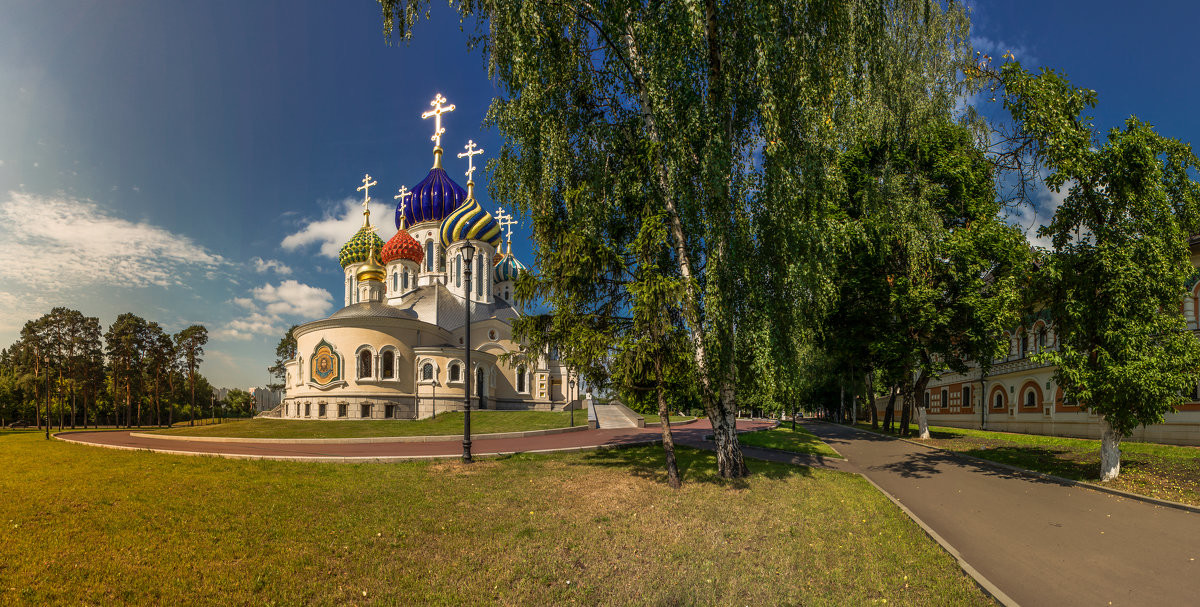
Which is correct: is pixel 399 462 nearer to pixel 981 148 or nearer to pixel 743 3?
pixel 743 3

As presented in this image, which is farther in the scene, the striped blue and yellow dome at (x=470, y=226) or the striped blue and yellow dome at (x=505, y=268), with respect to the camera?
the striped blue and yellow dome at (x=505, y=268)

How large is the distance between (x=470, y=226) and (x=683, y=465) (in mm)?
36590

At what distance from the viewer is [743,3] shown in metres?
11.0

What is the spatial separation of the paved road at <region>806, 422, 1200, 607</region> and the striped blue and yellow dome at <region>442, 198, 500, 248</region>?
127 feet

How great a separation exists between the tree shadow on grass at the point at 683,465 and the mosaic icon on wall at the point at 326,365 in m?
24.3

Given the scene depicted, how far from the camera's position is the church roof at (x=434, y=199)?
48.4 m

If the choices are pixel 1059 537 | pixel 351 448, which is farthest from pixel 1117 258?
pixel 351 448

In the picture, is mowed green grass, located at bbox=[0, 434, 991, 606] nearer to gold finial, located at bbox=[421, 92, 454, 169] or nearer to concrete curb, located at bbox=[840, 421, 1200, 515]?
concrete curb, located at bbox=[840, 421, 1200, 515]

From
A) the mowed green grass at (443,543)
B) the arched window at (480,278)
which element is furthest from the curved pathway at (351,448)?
the arched window at (480,278)

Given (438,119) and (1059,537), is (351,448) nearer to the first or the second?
(1059,537)

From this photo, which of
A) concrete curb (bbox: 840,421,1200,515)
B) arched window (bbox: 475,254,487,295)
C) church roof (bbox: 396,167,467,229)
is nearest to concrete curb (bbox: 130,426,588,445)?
concrete curb (bbox: 840,421,1200,515)

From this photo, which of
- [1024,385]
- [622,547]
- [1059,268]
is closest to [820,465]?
[1059,268]

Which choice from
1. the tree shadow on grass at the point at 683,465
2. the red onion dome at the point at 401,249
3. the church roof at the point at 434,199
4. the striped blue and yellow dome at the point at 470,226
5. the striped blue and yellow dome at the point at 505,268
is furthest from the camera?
the striped blue and yellow dome at the point at 505,268

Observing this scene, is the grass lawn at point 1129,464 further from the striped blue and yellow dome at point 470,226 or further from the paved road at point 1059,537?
the striped blue and yellow dome at point 470,226
